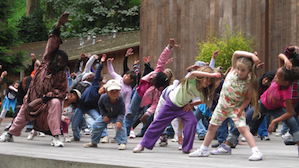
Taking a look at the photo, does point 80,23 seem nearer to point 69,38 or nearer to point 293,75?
point 69,38

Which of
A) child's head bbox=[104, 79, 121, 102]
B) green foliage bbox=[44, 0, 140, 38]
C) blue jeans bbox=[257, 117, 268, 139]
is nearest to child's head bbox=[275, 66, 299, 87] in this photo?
child's head bbox=[104, 79, 121, 102]

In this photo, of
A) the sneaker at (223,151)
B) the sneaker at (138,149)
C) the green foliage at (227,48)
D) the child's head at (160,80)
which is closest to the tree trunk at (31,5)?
the green foliage at (227,48)

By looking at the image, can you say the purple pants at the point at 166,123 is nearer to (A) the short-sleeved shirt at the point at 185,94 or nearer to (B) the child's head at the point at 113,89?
(A) the short-sleeved shirt at the point at 185,94

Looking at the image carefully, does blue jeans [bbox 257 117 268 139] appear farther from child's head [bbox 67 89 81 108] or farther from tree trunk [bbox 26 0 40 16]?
tree trunk [bbox 26 0 40 16]

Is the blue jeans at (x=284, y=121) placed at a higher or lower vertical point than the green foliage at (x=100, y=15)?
lower

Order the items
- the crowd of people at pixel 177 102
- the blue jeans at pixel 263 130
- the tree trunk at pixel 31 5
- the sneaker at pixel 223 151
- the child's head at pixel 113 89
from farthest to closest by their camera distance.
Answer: the tree trunk at pixel 31 5 < the blue jeans at pixel 263 130 < the child's head at pixel 113 89 < the sneaker at pixel 223 151 < the crowd of people at pixel 177 102

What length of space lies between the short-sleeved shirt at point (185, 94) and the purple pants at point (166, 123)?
0.30 feet

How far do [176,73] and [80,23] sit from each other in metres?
20.2

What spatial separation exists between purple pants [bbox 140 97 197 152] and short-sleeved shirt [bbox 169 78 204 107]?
0.09 metres

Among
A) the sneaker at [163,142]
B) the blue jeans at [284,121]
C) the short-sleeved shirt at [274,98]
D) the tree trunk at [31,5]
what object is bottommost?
the sneaker at [163,142]

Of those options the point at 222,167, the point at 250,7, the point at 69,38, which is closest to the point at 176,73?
the point at 250,7

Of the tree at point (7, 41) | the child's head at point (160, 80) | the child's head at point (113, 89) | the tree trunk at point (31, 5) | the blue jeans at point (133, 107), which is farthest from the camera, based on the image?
the tree trunk at point (31, 5)

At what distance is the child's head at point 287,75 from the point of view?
16.0ft

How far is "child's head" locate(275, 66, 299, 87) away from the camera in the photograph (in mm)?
4863
